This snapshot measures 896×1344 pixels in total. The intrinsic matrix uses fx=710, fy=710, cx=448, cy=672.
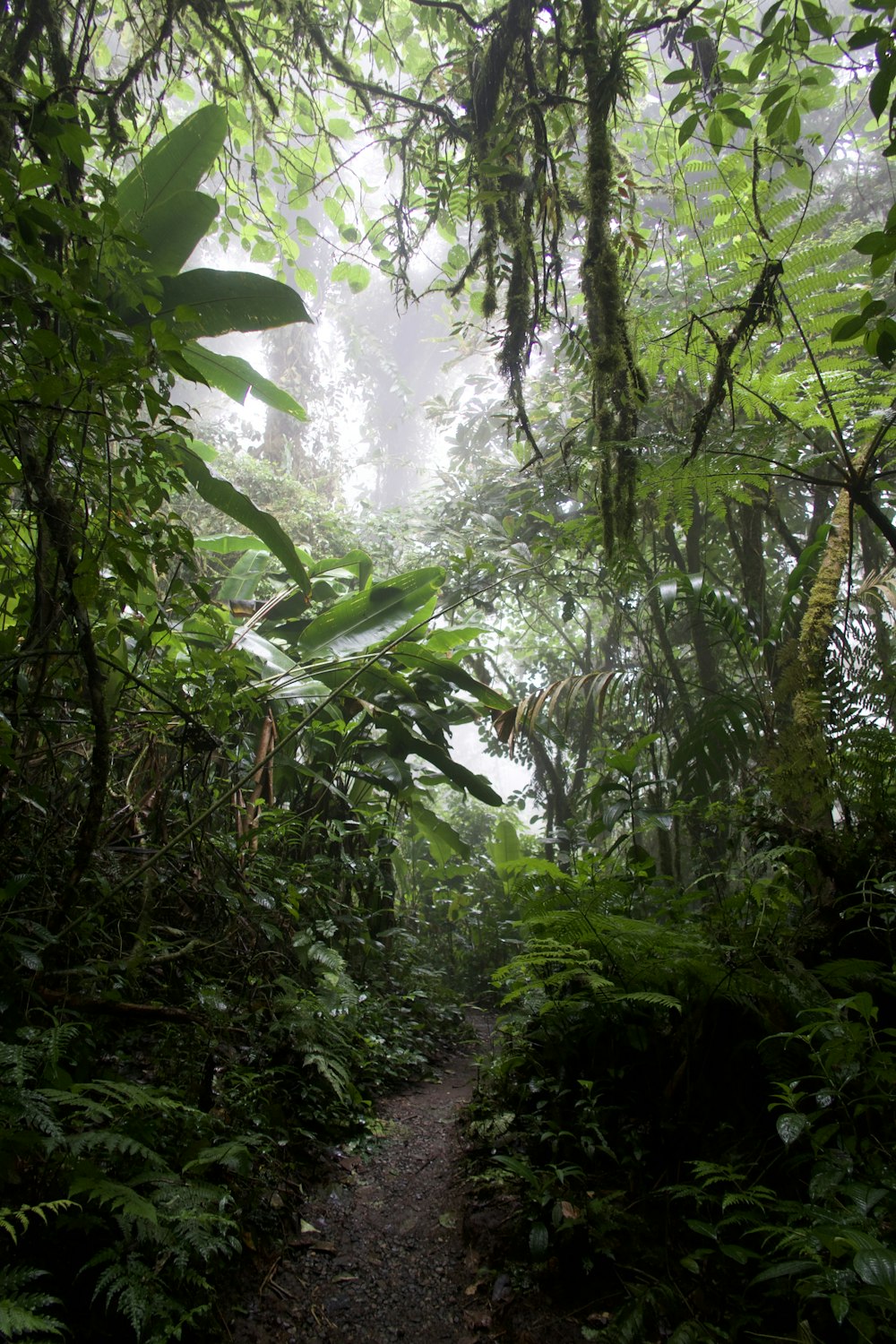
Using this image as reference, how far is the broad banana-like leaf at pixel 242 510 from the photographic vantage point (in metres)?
2.62

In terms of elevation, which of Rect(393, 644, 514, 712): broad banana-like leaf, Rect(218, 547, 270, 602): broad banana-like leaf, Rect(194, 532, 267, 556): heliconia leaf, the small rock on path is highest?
Rect(194, 532, 267, 556): heliconia leaf

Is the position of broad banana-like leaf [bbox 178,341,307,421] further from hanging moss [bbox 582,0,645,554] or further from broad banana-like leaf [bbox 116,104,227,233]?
hanging moss [bbox 582,0,645,554]

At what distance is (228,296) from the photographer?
2727mm

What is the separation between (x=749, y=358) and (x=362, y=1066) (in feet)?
9.64

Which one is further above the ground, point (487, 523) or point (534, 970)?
point (487, 523)

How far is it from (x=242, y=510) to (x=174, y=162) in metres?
1.33

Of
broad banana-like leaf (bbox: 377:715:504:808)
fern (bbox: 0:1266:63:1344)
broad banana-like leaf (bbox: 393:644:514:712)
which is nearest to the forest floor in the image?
fern (bbox: 0:1266:63:1344)

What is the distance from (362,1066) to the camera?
2.78 meters

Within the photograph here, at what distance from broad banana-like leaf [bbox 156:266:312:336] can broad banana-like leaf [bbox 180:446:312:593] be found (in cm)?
55

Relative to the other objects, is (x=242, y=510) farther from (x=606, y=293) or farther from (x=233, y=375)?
(x=606, y=293)

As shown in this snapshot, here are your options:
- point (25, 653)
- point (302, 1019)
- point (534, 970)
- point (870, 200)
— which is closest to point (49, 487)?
point (25, 653)

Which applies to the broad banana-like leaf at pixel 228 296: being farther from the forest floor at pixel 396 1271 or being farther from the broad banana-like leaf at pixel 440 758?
the forest floor at pixel 396 1271

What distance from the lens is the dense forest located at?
138 centimetres

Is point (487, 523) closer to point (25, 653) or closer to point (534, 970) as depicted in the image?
point (534, 970)
